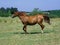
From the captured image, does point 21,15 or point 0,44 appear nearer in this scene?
point 0,44

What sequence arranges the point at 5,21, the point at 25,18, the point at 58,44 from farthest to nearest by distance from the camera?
the point at 5,21, the point at 25,18, the point at 58,44

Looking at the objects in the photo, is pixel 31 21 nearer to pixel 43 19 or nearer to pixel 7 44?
pixel 43 19

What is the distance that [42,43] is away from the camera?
43.2ft

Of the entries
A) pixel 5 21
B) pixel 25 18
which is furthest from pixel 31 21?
pixel 5 21

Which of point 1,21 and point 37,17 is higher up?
point 37,17

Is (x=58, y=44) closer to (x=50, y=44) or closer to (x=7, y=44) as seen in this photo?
(x=50, y=44)

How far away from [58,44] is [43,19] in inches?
278

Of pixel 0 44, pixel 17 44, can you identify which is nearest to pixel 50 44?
pixel 17 44

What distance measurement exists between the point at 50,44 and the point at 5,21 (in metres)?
27.4

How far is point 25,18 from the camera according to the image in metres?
19.0

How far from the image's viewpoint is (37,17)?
63.1 feet

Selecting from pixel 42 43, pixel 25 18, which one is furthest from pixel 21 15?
pixel 42 43

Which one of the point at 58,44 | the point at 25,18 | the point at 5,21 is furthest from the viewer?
the point at 5,21

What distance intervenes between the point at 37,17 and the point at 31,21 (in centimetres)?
58
